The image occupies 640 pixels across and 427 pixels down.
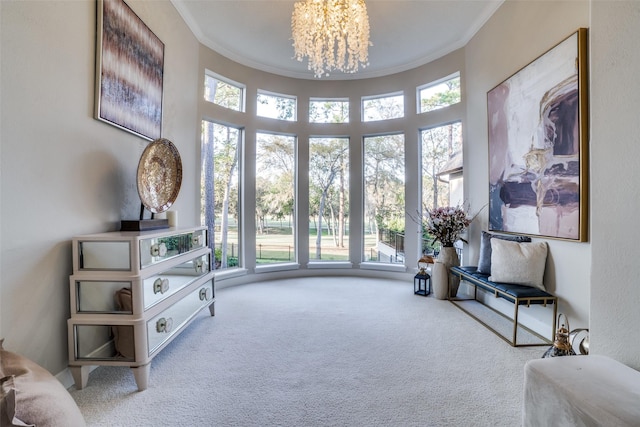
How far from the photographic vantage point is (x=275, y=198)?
4973mm

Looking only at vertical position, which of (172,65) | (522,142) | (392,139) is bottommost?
(522,142)

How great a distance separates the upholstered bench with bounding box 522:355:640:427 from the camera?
1048 mm

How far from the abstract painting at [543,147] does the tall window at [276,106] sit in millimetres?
3183

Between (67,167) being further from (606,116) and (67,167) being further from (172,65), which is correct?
(606,116)

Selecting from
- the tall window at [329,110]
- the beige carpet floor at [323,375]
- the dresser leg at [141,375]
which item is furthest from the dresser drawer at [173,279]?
the tall window at [329,110]

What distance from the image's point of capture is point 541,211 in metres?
2.74

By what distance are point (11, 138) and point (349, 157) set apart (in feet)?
14.2

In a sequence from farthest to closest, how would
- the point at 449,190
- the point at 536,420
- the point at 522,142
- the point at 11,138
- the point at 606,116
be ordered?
the point at 449,190, the point at 522,142, the point at 11,138, the point at 606,116, the point at 536,420

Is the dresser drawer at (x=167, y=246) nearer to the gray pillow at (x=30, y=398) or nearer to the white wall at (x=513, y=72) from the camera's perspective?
the gray pillow at (x=30, y=398)

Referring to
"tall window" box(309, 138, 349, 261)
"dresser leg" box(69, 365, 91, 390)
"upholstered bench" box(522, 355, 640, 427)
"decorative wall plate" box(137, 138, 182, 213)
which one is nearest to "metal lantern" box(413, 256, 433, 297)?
"tall window" box(309, 138, 349, 261)

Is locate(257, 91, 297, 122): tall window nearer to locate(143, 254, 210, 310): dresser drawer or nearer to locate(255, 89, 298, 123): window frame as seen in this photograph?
locate(255, 89, 298, 123): window frame

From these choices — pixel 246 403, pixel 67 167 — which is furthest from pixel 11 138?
pixel 246 403

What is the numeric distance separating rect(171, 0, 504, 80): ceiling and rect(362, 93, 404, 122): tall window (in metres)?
0.48

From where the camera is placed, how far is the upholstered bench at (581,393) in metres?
1.05
